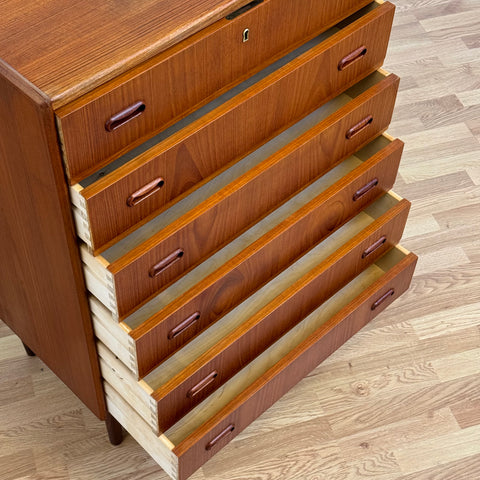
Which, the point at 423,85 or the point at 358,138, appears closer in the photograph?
the point at 358,138

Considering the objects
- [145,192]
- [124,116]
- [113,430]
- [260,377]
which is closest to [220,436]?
[260,377]

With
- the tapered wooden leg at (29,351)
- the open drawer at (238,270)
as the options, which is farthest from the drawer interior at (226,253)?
the tapered wooden leg at (29,351)

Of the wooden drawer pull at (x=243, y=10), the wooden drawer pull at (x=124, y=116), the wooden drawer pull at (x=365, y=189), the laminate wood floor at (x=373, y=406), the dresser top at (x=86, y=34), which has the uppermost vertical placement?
the dresser top at (x=86, y=34)

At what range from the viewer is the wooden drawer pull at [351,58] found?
124cm

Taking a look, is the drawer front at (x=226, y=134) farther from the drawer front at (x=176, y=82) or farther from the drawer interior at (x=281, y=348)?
the drawer interior at (x=281, y=348)

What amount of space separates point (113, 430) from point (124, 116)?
73cm

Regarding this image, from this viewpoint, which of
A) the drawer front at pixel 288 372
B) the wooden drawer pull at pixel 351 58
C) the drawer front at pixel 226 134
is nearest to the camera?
the drawer front at pixel 226 134

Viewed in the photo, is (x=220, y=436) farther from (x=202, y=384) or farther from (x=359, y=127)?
(x=359, y=127)

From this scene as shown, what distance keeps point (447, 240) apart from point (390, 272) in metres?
0.35

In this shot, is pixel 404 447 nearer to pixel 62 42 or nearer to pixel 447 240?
pixel 447 240

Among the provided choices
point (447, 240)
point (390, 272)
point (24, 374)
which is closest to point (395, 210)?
point (390, 272)

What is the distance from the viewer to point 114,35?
0.97 m

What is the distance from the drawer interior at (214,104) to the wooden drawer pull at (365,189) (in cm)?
25

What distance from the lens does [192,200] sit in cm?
125
